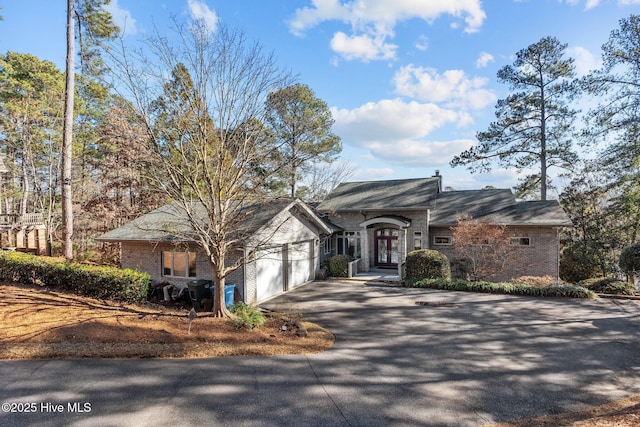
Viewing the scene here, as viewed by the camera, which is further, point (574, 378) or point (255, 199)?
point (255, 199)

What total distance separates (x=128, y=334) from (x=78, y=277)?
17.5ft

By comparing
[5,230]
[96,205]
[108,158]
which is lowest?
[5,230]

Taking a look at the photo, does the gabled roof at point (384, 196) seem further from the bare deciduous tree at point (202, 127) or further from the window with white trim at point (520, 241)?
the bare deciduous tree at point (202, 127)

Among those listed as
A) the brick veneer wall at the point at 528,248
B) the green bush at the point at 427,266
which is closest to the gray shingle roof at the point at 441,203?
the brick veneer wall at the point at 528,248

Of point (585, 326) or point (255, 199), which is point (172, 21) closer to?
point (255, 199)

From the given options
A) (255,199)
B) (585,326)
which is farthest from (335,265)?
(585,326)

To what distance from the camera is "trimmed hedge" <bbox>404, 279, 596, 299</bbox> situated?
12633mm

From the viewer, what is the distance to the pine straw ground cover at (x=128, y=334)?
686 cm

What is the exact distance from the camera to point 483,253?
53.1 feet

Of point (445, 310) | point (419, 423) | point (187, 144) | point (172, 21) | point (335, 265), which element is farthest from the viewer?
point (335, 265)

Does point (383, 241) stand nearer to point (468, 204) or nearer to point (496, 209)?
point (468, 204)

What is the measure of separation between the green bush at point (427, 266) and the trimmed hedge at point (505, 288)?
0.58m

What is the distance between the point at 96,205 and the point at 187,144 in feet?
47.1

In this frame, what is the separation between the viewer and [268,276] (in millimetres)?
13078
